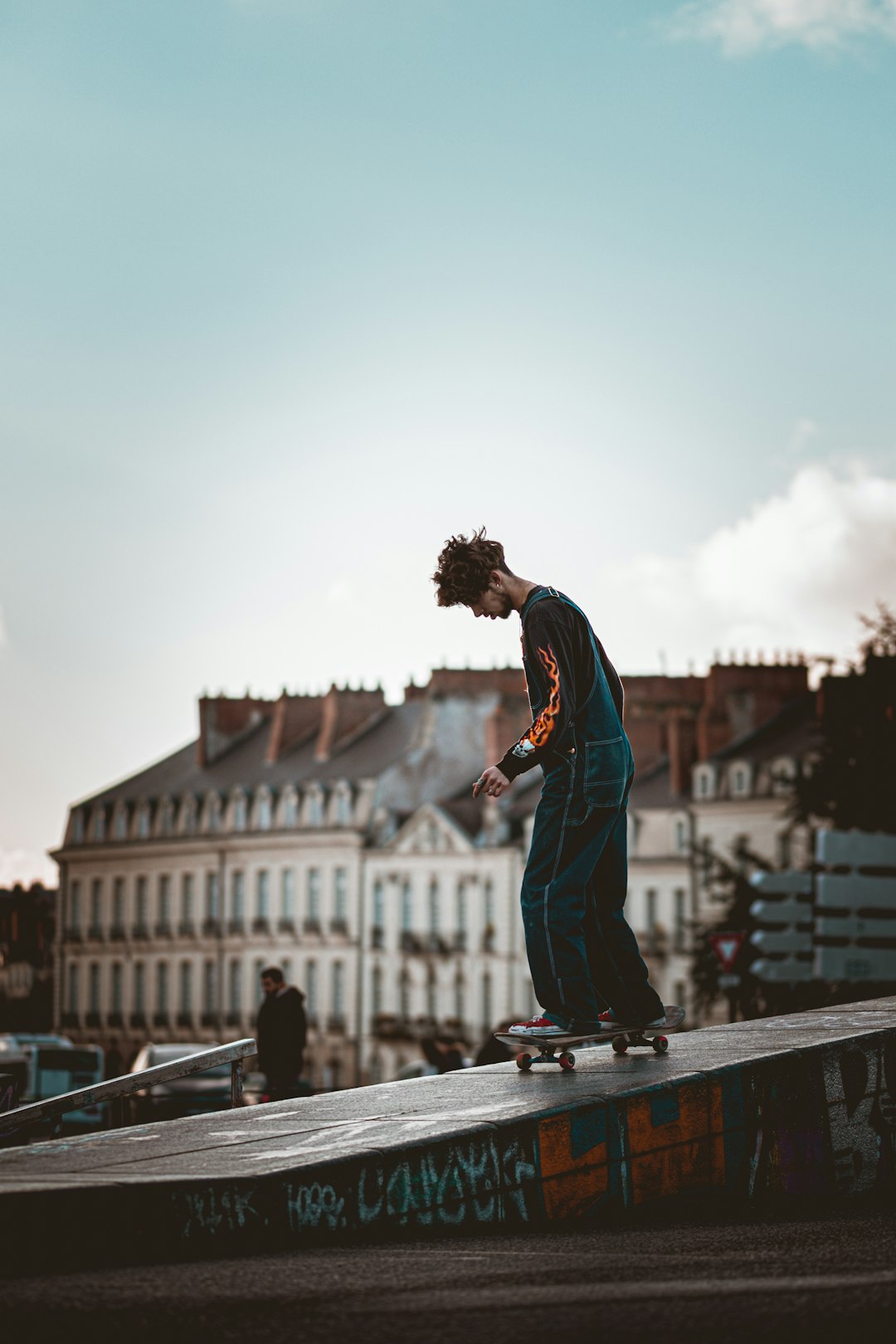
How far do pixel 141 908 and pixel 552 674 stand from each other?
340 ft

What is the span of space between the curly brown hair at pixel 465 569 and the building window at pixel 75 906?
10911 centimetres

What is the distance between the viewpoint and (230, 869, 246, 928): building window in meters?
103

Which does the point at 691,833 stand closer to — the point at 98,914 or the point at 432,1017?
the point at 432,1017

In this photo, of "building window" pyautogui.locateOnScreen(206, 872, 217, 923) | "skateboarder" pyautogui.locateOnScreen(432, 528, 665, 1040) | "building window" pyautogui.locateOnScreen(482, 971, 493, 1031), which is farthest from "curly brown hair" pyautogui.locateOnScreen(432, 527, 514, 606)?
"building window" pyautogui.locateOnScreen(206, 872, 217, 923)

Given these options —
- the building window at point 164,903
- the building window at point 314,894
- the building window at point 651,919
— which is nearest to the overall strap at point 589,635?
the building window at point 651,919

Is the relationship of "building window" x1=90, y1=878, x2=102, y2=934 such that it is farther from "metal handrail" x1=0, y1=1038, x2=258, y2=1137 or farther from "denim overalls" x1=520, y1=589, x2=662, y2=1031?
"metal handrail" x1=0, y1=1038, x2=258, y2=1137

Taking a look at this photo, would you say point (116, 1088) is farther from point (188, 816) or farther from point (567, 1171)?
point (188, 816)

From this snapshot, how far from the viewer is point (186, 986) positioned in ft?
350

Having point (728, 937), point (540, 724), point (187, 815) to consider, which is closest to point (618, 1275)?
point (540, 724)

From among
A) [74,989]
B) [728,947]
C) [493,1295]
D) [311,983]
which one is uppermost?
[728,947]

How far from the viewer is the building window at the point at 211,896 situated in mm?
104812

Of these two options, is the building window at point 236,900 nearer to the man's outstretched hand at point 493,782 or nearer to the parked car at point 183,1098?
the parked car at point 183,1098

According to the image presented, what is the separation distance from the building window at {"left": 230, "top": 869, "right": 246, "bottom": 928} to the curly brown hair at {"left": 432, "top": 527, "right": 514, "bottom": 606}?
312ft

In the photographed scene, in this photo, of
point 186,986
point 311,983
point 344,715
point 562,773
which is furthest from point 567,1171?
point 186,986
